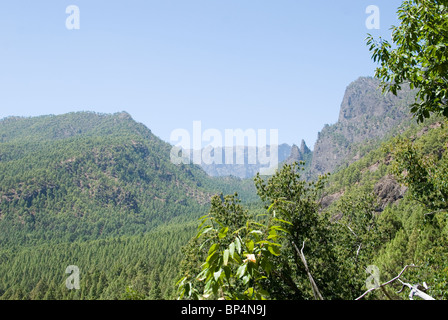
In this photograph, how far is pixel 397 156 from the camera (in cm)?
1441

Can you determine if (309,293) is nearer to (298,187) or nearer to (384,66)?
(298,187)

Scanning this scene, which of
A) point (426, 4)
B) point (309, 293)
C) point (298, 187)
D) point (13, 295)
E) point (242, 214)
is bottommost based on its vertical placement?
point (13, 295)

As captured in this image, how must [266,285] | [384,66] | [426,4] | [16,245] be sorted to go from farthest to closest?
1. [16,245]
2. [266,285]
3. [384,66]
4. [426,4]

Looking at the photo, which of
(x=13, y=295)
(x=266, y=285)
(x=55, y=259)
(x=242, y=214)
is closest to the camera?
(x=266, y=285)

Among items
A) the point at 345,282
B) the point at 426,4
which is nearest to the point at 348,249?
the point at 345,282

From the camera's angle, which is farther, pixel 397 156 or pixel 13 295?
pixel 13 295

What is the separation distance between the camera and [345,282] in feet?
47.8

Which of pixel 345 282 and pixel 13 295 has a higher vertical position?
pixel 345 282

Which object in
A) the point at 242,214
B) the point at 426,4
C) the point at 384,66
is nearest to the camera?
the point at 426,4

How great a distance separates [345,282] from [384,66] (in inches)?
458
